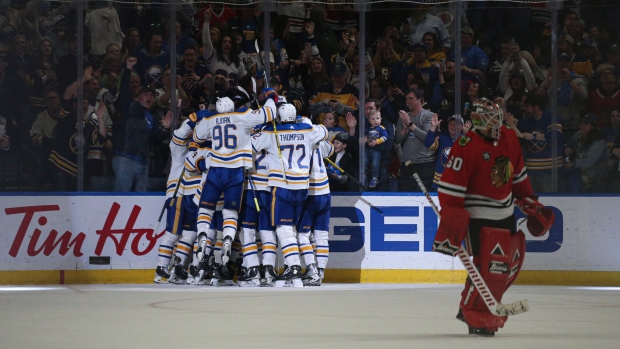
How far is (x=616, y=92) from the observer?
1302 cm

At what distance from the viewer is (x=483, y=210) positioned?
765 centimetres

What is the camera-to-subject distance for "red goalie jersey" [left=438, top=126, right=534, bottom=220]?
24.7 ft

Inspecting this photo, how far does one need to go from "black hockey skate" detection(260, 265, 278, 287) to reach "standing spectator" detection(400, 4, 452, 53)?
316cm

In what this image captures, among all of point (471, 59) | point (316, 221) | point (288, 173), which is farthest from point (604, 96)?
point (288, 173)

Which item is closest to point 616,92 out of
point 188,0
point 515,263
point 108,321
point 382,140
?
point 382,140

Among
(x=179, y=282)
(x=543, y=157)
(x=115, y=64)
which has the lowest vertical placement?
(x=179, y=282)

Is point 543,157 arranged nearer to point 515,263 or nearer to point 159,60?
point 159,60

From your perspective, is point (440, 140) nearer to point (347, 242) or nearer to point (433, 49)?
point (433, 49)

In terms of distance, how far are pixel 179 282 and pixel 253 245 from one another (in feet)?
2.79

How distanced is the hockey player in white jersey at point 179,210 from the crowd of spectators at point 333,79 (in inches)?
16.5

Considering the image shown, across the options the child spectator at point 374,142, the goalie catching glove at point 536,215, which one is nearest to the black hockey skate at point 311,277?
the child spectator at point 374,142

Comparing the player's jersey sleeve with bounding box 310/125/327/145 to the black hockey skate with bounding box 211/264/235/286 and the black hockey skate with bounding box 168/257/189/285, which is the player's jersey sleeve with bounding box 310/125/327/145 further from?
the black hockey skate with bounding box 168/257/189/285

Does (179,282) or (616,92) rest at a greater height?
(616,92)

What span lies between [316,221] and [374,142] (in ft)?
4.39
